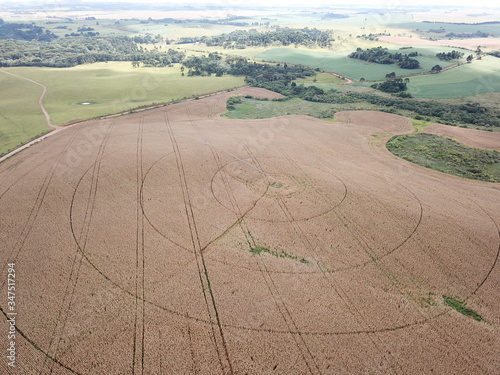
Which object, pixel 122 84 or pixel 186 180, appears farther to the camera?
pixel 122 84

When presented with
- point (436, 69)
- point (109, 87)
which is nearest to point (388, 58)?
point (436, 69)

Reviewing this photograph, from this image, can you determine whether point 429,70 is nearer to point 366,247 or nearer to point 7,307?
point 366,247

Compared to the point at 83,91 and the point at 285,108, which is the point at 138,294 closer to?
the point at 285,108

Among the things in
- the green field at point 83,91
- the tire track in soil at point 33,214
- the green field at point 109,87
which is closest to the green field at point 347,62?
the green field at point 109,87

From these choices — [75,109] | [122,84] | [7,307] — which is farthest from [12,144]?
[122,84]

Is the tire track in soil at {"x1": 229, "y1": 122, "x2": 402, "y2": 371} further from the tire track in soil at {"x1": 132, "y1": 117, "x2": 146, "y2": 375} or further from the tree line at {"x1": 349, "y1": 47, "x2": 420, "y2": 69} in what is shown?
the tree line at {"x1": 349, "y1": 47, "x2": 420, "y2": 69}
